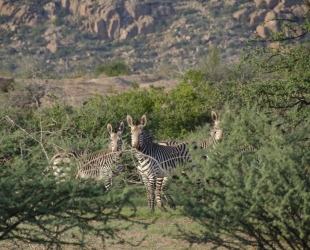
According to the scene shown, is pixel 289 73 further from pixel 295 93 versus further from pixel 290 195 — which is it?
pixel 290 195

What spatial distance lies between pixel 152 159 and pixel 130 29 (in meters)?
63.8

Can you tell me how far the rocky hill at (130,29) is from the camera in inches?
2785

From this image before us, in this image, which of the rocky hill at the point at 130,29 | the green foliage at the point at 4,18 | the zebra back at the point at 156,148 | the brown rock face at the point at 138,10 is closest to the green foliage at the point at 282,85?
the zebra back at the point at 156,148

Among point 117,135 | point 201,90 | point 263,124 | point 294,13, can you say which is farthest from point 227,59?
point 263,124

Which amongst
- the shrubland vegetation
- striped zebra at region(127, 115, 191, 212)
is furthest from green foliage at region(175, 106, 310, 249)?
striped zebra at region(127, 115, 191, 212)

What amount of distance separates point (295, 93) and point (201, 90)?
31.7 feet

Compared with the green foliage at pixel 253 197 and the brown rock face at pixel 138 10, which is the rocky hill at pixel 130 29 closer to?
Result: the brown rock face at pixel 138 10

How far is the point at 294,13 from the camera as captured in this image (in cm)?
7338

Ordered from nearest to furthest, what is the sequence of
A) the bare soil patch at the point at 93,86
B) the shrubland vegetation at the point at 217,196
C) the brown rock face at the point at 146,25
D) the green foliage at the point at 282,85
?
1. the shrubland vegetation at the point at 217,196
2. the green foliage at the point at 282,85
3. the bare soil patch at the point at 93,86
4. the brown rock face at the point at 146,25

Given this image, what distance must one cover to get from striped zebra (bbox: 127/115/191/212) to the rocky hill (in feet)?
169

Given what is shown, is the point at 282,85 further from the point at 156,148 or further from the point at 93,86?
the point at 93,86

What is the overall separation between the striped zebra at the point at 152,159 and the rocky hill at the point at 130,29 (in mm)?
51606

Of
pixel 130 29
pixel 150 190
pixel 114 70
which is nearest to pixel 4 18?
pixel 130 29

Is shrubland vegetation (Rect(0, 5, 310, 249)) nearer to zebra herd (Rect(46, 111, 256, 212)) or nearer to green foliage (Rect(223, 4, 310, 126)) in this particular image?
green foliage (Rect(223, 4, 310, 126))
